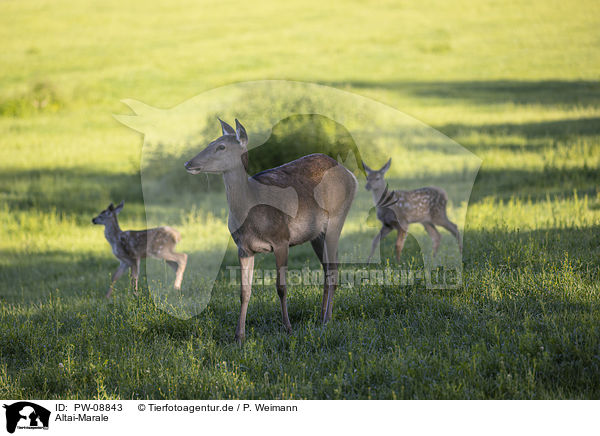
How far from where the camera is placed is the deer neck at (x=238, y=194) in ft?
20.3

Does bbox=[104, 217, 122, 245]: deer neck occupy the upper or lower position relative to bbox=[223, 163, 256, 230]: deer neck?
lower

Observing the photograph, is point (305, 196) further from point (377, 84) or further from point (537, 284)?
point (377, 84)

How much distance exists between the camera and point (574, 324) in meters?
6.26

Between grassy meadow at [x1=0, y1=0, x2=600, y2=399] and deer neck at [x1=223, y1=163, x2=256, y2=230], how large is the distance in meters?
1.30

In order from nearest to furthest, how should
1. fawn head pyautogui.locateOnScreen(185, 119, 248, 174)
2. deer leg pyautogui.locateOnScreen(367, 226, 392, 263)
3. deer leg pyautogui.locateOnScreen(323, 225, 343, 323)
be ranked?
fawn head pyautogui.locateOnScreen(185, 119, 248, 174)
deer leg pyautogui.locateOnScreen(323, 225, 343, 323)
deer leg pyautogui.locateOnScreen(367, 226, 392, 263)

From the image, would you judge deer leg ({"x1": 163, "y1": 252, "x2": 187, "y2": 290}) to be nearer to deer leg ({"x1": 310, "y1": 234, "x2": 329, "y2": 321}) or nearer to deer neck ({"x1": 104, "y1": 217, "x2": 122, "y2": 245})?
deer neck ({"x1": 104, "y1": 217, "x2": 122, "y2": 245})

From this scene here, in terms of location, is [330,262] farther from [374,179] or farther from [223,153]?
[374,179]

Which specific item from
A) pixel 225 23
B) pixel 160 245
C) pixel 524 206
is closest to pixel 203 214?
pixel 160 245

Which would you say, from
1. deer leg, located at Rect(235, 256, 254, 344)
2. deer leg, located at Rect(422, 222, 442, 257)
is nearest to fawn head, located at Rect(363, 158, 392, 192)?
deer leg, located at Rect(422, 222, 442, 257)

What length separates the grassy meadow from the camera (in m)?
5.94

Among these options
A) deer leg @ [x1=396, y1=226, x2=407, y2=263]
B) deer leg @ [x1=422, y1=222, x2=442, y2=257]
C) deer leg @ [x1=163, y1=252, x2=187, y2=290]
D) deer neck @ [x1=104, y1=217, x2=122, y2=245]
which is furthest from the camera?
deer leg @ [x1=422, y1=222, x2=442, y2=257]

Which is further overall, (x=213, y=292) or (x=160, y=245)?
(x=160, y=245)
